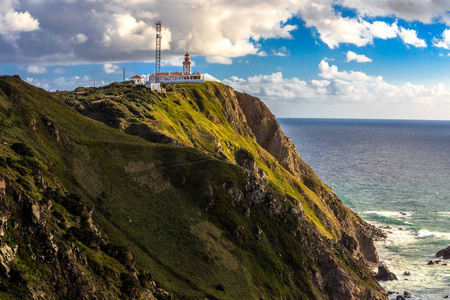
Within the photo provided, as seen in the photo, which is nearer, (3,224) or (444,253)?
(3,224)

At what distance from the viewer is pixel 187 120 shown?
14538 centimetres

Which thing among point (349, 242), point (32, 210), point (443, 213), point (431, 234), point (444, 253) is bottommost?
point (444, 253)

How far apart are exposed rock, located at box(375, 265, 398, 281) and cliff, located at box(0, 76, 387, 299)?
14.6 metres

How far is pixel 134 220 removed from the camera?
7981cm

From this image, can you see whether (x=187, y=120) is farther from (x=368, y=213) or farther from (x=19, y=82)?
(x=368, y=213)

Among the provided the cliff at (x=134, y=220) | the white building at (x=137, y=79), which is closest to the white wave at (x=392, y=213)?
the cliff at (x=134, y=220)

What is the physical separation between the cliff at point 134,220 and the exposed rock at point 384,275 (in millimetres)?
14650

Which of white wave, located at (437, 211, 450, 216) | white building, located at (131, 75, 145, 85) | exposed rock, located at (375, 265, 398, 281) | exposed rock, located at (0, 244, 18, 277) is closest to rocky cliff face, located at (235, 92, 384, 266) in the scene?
exposed rock, located at (375, 265, 398, 281)

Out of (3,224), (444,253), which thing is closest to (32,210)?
(3,224)

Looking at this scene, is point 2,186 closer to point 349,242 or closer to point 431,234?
point 349,242

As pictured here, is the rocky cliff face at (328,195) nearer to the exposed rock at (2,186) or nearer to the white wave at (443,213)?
the white wave at (443,213)

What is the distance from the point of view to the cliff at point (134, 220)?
178ft

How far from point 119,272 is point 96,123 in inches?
2061

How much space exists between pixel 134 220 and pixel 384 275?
254ft
